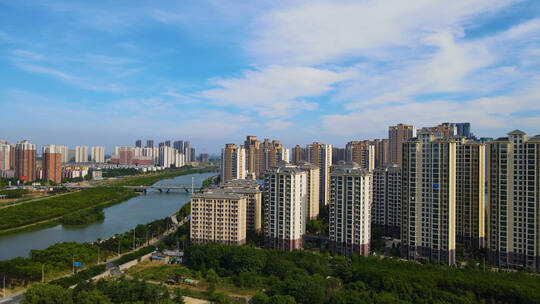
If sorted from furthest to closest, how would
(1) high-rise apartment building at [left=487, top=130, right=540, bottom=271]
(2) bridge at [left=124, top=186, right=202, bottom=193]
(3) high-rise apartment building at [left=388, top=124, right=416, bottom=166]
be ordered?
(2) bridge at [left=124, top=186, right=202, bottom=193]
(3) high-rise apartment building at [left=388, top=124, right=416, bottom=166]
(1) high-rise apartment building at [left=487, top=130, right=540, bottom=271]

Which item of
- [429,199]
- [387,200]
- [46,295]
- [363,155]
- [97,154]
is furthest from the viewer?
[97,154]

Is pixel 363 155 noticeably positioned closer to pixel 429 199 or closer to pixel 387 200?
pixel 387 200

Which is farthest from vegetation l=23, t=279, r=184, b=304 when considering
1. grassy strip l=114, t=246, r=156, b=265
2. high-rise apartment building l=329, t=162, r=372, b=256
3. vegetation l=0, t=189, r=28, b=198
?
vegetation l=0, t=189, r=28, b=198

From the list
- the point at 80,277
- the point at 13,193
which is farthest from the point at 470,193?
the point at 13,193

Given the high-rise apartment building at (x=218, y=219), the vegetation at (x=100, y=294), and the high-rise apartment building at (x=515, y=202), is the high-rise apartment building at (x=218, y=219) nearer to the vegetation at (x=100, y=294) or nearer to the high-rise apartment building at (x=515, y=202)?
the vegetation at (x=100, y=294)

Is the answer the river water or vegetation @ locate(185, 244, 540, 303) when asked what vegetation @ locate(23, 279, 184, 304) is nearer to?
→ vegetation @ locate(185, 244, 540, 303)
